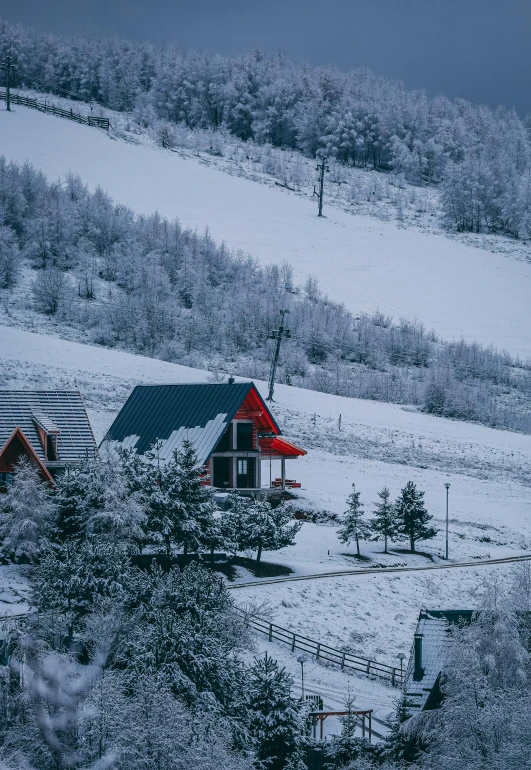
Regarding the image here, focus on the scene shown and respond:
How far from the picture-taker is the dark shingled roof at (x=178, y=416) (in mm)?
46000

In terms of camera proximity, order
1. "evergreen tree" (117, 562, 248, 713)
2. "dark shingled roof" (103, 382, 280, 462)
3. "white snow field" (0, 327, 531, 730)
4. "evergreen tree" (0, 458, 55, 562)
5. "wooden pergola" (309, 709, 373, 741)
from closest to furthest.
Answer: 1. "evergreen tree" (117, 562, 248, 713)
2. "wooden pergola" (309, 709, 373, 741)
3. "evergreen tree" (0, 458, 55, 562)
4. "white snow field" (0, 327, 531, 730)
5. "dark shingled roof" (103, 382, 280, 462)

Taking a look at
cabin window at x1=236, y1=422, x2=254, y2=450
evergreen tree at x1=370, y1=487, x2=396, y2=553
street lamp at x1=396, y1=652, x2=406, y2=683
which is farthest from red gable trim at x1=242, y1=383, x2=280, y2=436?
street lamp at x1=396, y1=652, x2=406, y2=683

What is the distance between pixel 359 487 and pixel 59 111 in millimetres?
109253

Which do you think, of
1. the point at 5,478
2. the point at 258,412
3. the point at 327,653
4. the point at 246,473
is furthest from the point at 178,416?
the point at 327,653

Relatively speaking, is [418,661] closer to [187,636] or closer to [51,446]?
[187,636]

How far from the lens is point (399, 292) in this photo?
121 metres

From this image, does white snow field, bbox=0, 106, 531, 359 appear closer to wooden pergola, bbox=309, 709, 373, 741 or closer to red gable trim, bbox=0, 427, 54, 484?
red gable trim, bbox=0, 427, 54, 484

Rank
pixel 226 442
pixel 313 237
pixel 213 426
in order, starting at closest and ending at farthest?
1. pixel 213 426
2. pixel 226 442
3. pixel 313 237

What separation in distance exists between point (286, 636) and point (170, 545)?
6.13 meters

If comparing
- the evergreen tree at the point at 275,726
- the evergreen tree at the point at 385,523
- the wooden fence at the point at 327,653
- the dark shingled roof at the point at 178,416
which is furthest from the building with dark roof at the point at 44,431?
the evergreen tree at the point at 275,726

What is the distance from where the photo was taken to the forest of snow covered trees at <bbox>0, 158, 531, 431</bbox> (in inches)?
3484

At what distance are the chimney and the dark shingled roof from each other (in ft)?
62.1

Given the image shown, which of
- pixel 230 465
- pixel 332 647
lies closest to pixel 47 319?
pixel 230 465

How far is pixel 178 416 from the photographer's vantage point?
1876 inches
